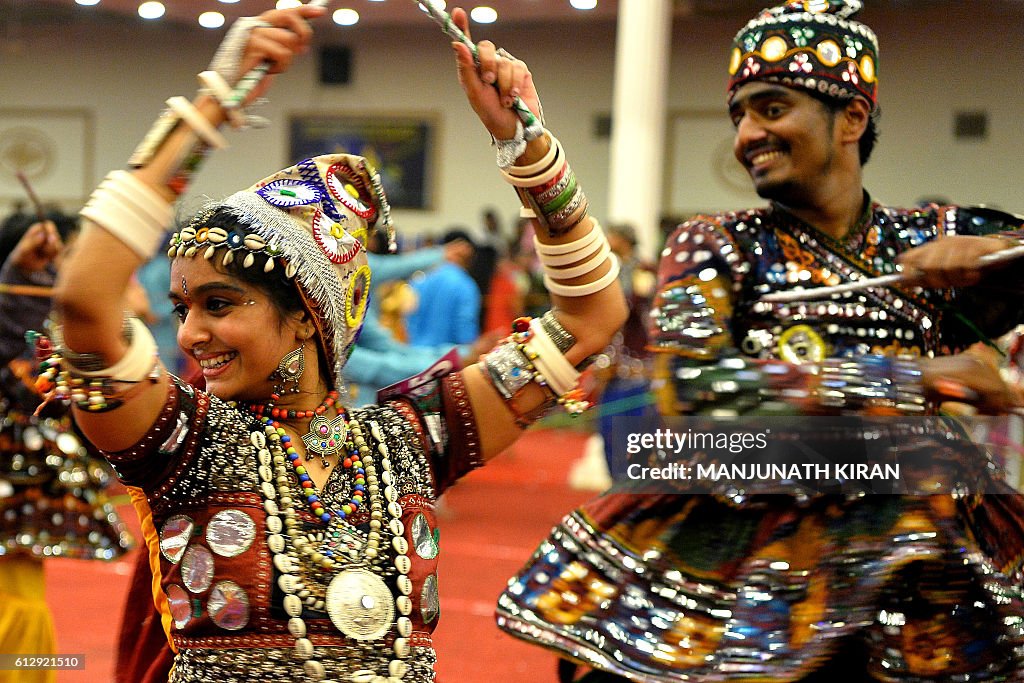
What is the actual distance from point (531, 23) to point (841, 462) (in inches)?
620

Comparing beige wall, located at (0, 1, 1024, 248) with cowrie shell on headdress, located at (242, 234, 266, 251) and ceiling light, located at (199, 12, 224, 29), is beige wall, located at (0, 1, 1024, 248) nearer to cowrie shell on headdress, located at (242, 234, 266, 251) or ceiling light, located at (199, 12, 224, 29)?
ceiling light, located at (199, 12, 224, 29)

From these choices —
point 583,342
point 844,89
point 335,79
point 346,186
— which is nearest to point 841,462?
point 583,342

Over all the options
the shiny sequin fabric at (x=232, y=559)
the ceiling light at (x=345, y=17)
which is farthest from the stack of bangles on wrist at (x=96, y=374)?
the ceiling light at (x=345, y=17)

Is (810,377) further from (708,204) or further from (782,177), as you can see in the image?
(708,204)

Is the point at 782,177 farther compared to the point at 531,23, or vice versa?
the point at 531,23

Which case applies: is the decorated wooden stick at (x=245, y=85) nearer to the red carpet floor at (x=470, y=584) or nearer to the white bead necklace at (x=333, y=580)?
the white bead necklace at (x=333, y=580)

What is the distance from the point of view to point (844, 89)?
251cm

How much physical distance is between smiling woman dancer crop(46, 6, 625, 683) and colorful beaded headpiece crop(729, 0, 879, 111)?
0.58 metres

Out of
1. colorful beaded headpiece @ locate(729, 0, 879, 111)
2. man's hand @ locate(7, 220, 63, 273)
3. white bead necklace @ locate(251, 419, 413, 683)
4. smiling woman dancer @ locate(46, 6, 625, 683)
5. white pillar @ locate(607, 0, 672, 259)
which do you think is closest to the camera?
smiling woman dancer @ locate(46, 6, 625, 683)

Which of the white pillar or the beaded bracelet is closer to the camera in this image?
the beaded bracelet

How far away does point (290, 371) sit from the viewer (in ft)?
6.71

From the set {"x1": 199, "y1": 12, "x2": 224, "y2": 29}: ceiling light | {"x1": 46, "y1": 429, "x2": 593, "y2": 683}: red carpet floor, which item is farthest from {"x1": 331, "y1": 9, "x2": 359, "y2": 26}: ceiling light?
{"x1": 46, "y1": 429, "x2": 593, "y2": 683}: red carpet floor

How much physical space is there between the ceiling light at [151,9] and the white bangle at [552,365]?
13876 mm

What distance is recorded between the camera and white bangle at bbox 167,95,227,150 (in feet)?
5.38
